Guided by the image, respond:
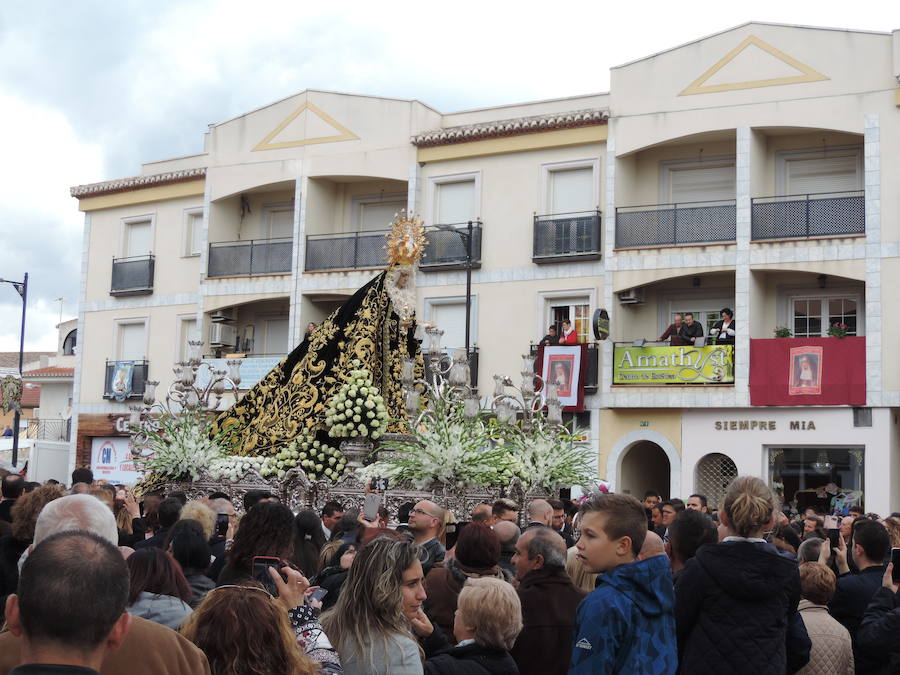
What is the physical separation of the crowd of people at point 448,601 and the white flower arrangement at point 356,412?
7.47m

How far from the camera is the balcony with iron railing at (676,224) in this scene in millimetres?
26812

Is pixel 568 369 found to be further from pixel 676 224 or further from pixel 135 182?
pixel 135 182

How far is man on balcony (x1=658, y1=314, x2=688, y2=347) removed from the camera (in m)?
26.9

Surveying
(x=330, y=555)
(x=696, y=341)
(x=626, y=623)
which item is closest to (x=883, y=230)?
(x=696, y=341)

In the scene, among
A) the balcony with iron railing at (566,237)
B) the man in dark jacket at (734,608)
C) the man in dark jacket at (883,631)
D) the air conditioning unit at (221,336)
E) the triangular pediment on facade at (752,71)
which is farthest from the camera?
the air conditioning unit at (221,336)

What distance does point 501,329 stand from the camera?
29156 mm

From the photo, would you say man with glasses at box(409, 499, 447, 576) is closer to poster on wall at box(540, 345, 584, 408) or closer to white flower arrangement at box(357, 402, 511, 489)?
white flower arrangement at box(357, 402, 511, 489)

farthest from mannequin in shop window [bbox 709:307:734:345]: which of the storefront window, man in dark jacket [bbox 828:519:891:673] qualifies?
man in dark jacket [bbox 828:519:891:673]

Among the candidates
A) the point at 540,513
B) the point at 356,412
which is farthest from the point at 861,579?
the point at 356,412

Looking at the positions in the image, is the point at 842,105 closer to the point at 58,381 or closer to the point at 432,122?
the point at 432,122

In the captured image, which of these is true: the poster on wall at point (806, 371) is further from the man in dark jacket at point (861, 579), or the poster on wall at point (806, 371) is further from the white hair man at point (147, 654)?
the white hair man at point (147, 654)

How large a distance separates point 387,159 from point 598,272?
6.78m

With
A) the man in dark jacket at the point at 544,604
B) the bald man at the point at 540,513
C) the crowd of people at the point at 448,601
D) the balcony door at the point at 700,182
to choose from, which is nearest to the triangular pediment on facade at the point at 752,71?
the balcony door at the point at 700,182

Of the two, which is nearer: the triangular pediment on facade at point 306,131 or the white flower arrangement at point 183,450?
the white flower arrangement at point 183,450
